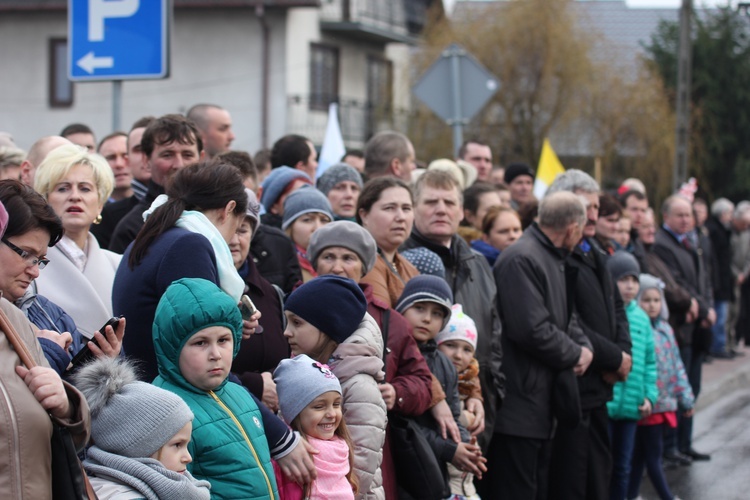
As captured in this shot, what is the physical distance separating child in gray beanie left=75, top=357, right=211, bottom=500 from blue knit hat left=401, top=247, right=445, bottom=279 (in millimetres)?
3139

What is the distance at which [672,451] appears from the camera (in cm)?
1066

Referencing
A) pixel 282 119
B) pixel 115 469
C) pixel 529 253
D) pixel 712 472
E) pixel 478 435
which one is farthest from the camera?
pixel 282 119

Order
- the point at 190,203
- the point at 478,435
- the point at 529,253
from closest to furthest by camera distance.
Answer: the point at 190,203, the point at 478,435, the point at 529,253

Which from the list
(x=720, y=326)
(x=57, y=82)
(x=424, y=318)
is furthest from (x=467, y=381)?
(x=57, y=82)

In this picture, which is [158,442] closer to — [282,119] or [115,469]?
[115,469]

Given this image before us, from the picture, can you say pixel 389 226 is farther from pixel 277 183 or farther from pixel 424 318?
pixel 277 183

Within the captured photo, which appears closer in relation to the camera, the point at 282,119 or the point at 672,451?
the point at 672,451

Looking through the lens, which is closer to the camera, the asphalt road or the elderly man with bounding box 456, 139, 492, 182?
the asphalt road

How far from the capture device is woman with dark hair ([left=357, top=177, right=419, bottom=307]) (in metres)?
6.35

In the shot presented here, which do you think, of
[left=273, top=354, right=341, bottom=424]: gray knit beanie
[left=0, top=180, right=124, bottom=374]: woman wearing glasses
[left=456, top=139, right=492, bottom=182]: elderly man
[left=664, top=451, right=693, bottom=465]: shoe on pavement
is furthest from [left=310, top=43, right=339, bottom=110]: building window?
[left=0, top=180, right=124, bottom=374]: woman wearing glasses

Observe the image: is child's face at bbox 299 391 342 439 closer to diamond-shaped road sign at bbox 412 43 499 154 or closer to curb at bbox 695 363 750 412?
diamond-shaped road sign at bbox 412 43 499 154

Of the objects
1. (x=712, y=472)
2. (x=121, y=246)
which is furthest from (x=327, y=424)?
(x=712, y=472)

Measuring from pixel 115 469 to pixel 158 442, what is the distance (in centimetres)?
16

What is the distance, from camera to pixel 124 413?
3.79m
